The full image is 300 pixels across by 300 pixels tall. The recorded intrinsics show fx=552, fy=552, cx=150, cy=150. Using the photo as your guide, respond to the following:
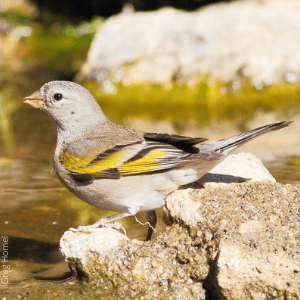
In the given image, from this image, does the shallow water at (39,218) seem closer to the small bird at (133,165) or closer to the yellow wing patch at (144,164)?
the small bird at (133,165)

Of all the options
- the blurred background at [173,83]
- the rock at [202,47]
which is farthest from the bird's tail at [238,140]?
the rock at [202,47]

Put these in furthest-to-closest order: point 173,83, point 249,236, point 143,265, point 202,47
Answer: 1. point 202,47
2. point 173,83
3. point 143,265
4. point 249,236

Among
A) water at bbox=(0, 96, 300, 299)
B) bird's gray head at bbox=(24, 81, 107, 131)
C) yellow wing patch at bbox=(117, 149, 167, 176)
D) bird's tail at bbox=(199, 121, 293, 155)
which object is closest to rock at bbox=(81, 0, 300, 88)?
water at bbox=(0, 96, 300, 299)

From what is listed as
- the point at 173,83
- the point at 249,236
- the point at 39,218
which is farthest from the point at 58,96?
the point at 173,83

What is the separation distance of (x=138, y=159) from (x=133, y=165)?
71 mm

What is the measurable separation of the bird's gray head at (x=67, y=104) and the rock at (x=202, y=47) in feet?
20.6

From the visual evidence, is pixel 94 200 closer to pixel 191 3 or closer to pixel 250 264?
pixel 250 264

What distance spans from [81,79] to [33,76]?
2.16 metres

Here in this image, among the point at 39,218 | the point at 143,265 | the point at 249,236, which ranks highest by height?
the point at 249,236

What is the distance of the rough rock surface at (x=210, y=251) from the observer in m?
3.85

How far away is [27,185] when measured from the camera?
7.30 metres

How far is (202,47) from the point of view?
1184cm

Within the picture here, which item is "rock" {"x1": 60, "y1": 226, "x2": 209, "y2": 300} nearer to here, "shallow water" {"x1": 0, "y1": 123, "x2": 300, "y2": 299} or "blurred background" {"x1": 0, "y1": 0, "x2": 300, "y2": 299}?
"shallow water" {"x1": 0, "y1": 123, "x2": 300, "y2": 299}

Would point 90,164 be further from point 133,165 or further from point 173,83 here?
point 173,83
